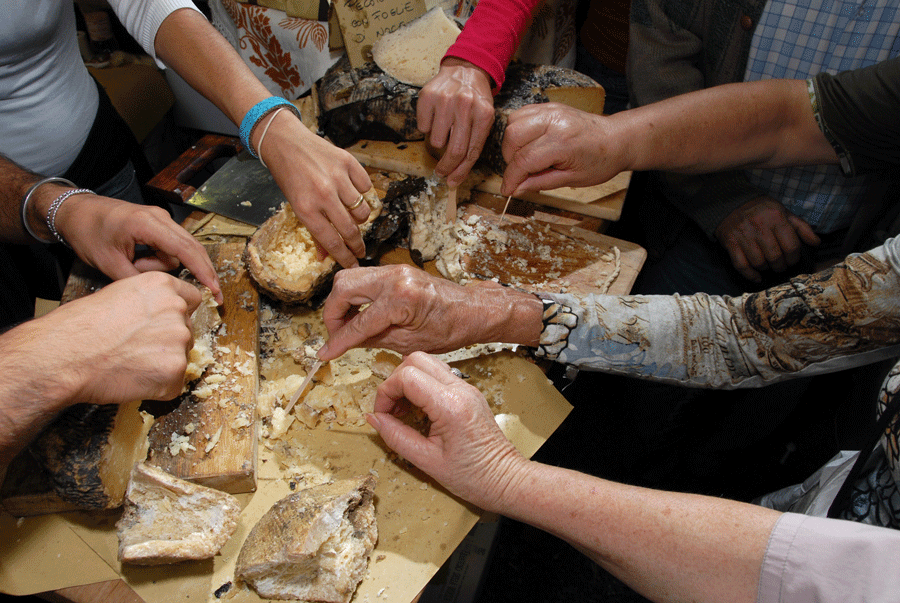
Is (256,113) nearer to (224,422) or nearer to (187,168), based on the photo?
(187,168)

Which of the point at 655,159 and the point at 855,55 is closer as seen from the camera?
the point at 855,55

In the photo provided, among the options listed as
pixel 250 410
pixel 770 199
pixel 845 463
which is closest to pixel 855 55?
pixel 770 199

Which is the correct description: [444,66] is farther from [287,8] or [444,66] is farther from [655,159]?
[287,8]

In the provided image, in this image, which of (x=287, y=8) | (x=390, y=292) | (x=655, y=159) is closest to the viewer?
(x=390, y=292)

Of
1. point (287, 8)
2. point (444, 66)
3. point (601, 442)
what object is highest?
point (287, 8)

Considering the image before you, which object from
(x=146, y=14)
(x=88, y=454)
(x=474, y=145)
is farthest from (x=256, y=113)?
(x=88, y=454)

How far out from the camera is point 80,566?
1546 mm

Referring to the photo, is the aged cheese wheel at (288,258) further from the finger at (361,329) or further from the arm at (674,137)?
the arm at (674,137)

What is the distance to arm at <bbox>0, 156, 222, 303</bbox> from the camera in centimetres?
179

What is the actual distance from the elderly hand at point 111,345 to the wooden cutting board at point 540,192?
137cm

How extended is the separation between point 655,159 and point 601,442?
6.18 feet

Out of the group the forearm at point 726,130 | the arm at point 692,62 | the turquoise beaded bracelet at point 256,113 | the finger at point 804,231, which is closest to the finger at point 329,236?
the turquoise beaded bracelet at point 256,113

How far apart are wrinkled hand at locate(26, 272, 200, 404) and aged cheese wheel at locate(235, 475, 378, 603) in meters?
0.53

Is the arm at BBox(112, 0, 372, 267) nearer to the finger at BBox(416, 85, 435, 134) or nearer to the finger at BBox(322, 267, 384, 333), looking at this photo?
the finger at BBox(322, 267, 384, 333)
